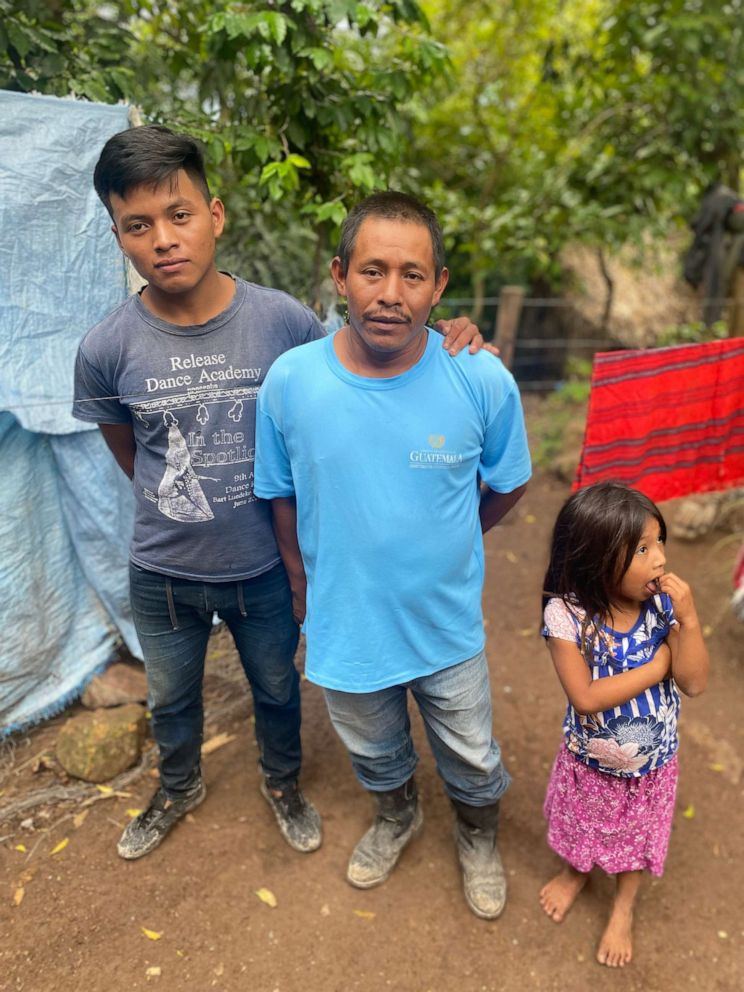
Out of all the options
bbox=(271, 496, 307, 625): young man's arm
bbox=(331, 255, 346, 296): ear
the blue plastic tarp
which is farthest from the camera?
the blue plastic tarp

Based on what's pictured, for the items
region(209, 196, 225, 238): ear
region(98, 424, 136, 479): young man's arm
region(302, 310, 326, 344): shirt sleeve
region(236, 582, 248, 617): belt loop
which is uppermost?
region(209, 196, 225, 238): ear

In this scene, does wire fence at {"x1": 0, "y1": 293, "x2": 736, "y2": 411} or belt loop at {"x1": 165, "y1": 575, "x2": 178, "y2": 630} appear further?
wire fence at {"x1": 0, "y1": 293, "x2": 736, "y2": 411}

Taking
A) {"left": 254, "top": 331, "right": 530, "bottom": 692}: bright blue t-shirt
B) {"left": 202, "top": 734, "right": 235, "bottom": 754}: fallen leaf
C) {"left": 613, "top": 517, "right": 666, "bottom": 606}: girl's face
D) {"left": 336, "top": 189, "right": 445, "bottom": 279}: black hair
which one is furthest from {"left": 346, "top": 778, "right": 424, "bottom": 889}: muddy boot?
{"left": 336, "top": 189, "right": 445, "bottom": 279}: black hair

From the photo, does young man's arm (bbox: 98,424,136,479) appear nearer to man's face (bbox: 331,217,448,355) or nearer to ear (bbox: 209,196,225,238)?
ear (bbox: 209,196,225,238)

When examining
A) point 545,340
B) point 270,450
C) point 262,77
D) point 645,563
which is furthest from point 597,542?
point 545,340

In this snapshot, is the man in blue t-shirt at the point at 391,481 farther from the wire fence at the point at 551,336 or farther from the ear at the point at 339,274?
the wire fence at the point at 551,336

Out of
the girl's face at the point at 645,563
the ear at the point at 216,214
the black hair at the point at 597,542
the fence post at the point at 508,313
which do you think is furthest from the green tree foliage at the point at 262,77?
the fence post at the point at 508,313

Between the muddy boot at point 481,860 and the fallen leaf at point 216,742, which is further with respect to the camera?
the fallen leaf at point 216,742

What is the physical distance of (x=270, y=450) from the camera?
5.74 feet

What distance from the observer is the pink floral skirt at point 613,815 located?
6.30ft

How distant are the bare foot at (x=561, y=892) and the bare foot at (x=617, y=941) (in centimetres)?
12

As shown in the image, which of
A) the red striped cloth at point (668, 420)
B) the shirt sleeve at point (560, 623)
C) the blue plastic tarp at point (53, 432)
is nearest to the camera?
the shirt sleeve at point (560, 623)

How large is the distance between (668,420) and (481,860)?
5.93 feet

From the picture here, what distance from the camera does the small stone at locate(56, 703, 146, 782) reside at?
2.55 metres
